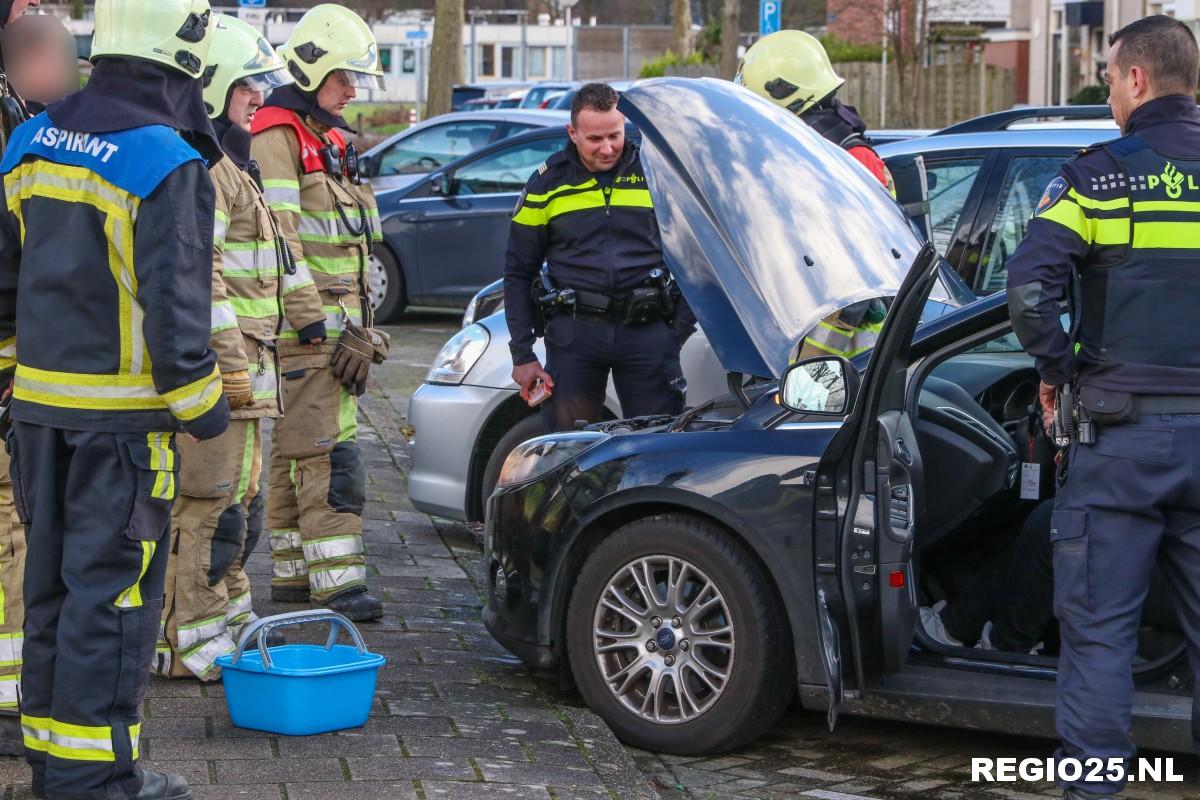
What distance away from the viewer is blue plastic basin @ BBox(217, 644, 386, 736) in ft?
15.2

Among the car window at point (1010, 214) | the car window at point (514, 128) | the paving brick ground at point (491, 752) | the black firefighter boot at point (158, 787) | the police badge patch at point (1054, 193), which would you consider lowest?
the paving brick ground at point (491, 752)

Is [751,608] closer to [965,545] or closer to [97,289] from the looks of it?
[965,545]

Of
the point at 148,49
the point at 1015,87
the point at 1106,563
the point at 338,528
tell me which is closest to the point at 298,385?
the point at 338,528

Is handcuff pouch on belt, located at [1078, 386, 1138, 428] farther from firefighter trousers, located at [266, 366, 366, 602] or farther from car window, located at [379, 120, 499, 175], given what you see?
car window, located at [379, 120, 499, 175]

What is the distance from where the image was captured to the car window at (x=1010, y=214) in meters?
7.49

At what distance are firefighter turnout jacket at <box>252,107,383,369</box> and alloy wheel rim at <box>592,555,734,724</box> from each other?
174 centimetres

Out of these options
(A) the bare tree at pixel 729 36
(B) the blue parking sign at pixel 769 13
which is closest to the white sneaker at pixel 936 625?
(B) the blue parking sign at pixel 769 13

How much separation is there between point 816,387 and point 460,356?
293 centimetres

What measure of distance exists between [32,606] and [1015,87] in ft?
144

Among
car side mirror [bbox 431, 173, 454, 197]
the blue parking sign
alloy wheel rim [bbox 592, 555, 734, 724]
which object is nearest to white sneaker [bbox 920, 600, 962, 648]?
alloy wheel rim [bbox 592, 555, 734, 724]

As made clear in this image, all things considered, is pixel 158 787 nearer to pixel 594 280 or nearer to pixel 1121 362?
pixel 1121 362

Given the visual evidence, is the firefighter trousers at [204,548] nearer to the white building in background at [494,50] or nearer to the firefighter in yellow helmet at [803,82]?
the firefighter in yellow helmet at [803,82]

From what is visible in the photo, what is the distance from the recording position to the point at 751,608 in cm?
481

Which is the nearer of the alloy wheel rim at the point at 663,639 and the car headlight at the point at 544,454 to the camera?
the alloy wheel rim at the point at 663,639
